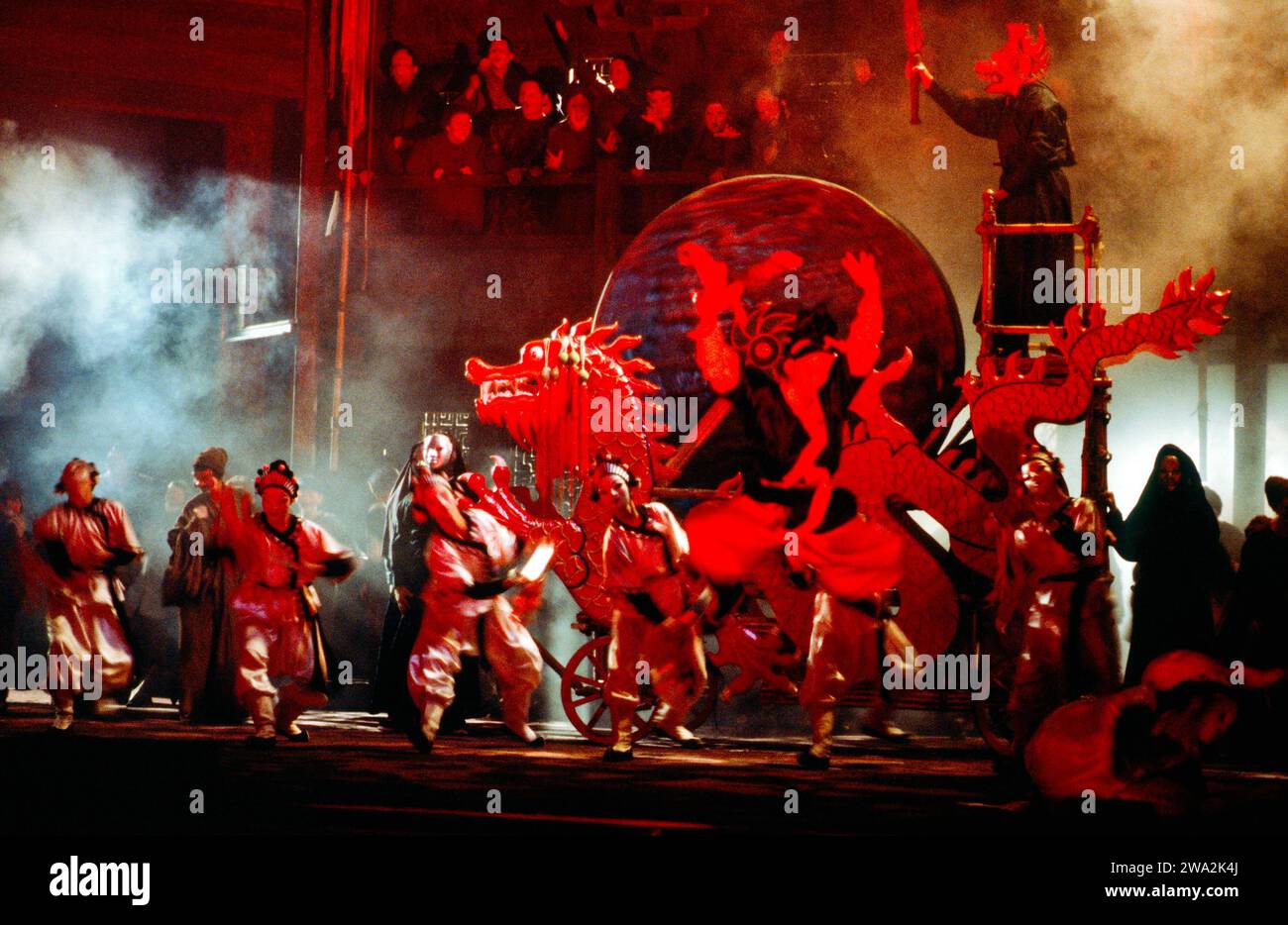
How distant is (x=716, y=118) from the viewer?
982 centimetres

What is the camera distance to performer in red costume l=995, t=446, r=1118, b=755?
6395 mm

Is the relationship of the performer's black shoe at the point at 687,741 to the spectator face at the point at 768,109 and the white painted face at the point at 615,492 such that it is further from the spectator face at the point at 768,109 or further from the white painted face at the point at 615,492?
the spectator face at the point at 768,109

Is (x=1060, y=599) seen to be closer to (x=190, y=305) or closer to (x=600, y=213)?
(x=600, y=213)

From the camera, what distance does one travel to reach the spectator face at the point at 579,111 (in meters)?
9.70

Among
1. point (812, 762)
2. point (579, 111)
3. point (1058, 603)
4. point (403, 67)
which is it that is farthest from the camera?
point (403, 67)

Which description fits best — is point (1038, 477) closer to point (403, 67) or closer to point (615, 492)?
point (615, 492)

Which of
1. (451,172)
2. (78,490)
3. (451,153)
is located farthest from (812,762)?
(451,153)

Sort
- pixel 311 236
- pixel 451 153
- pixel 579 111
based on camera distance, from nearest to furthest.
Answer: pixel 579 111 → pixel 451 153 → pixel 311 236

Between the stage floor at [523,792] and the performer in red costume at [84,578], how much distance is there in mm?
454

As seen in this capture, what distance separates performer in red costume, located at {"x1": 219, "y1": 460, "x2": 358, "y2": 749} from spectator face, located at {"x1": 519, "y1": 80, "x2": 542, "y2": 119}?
11.3ft

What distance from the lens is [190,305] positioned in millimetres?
11102

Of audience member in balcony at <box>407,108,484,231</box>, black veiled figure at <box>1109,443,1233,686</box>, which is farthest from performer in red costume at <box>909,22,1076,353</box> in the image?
audience member in balcony at <box>407,108,484,231</box>

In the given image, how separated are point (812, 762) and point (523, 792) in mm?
1348
